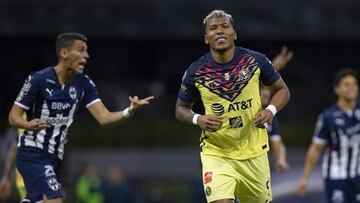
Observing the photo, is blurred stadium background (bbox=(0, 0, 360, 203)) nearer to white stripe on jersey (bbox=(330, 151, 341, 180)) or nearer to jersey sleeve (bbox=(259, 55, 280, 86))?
white stripe on jersey (bbox=(330, 151, 341, 180))

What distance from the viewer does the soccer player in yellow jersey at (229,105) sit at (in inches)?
432

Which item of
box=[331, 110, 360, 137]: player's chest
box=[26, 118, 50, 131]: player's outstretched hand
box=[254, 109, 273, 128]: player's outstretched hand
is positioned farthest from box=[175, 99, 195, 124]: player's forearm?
box=[331, 110, 360, 137]: player's chest

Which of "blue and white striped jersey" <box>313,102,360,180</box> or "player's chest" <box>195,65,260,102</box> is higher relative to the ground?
"player's chest" <box>195,65,260,102</box>

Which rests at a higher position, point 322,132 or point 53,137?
point 53,137

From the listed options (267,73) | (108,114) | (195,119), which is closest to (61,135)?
(108,114)

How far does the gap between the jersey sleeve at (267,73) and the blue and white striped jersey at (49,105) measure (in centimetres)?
226

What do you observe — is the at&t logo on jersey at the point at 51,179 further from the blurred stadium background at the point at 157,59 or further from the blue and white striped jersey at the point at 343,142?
the blurred stadium background at the point at 157,59

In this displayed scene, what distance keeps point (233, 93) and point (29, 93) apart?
7.72 ft

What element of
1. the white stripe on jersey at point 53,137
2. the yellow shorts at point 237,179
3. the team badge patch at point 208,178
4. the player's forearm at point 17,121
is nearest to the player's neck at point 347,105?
the yellow shorts at point 237,179

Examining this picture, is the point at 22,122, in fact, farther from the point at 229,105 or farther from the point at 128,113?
the point at 229,105

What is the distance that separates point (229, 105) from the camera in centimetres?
1101

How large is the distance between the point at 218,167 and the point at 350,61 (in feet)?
62.6

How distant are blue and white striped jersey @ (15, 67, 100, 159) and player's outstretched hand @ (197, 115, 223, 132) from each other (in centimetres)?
200

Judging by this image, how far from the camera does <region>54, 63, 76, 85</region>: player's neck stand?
39.7 feet
